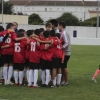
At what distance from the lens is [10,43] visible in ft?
37.9

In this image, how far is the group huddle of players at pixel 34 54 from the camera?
11219 millimetres

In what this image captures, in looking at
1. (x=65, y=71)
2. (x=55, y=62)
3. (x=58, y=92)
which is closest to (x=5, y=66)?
(x=55, y=62)

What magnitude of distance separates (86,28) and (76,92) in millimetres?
53345

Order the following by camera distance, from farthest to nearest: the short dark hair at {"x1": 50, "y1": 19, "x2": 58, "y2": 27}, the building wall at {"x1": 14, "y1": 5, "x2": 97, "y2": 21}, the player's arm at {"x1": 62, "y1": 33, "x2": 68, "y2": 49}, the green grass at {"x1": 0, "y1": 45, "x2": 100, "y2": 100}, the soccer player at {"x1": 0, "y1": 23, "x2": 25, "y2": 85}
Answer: the building wall at {"x1": 14, "y1": 5, "x2": 97, "y2": 21}
the short dark hair at {"x1": 50, "y1": 19, "x2": 58, "y2": 27}
the soccer player at {"x1": 0, "y1": 23, "x2": 25, "y2": 85}
the player's arm at {"x1": 62, "y1": 33, "x2": 68, "y2": 49}
the green grass at {"x1": 0, "y1": 45, "x2": 100, "y2": 100}

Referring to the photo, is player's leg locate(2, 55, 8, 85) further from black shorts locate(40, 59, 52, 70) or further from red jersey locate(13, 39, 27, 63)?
black shorts locate(40, 59, 52, 70)

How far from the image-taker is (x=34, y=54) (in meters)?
11.2

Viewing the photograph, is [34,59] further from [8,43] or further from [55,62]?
[8,43]

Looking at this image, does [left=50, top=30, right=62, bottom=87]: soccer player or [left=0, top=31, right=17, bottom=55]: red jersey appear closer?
[left=50, top=30, right=62, bottom=87]: soccer player

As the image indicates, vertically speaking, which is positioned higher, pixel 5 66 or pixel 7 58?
pixel 7 58

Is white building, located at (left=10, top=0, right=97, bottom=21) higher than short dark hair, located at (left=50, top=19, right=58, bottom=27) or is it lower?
higher

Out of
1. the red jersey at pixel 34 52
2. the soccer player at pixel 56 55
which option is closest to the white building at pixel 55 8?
the soccer player at pixel 56 55

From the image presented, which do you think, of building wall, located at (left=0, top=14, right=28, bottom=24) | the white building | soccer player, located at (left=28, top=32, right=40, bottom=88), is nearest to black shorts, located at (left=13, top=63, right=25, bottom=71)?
soccer player, located at (left=28, top=32, right=40, bottom=88)

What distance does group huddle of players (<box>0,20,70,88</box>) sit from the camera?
11.2 metres

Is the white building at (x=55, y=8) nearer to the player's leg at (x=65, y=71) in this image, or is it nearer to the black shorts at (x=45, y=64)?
the player's leg at (x=65, y=71)
